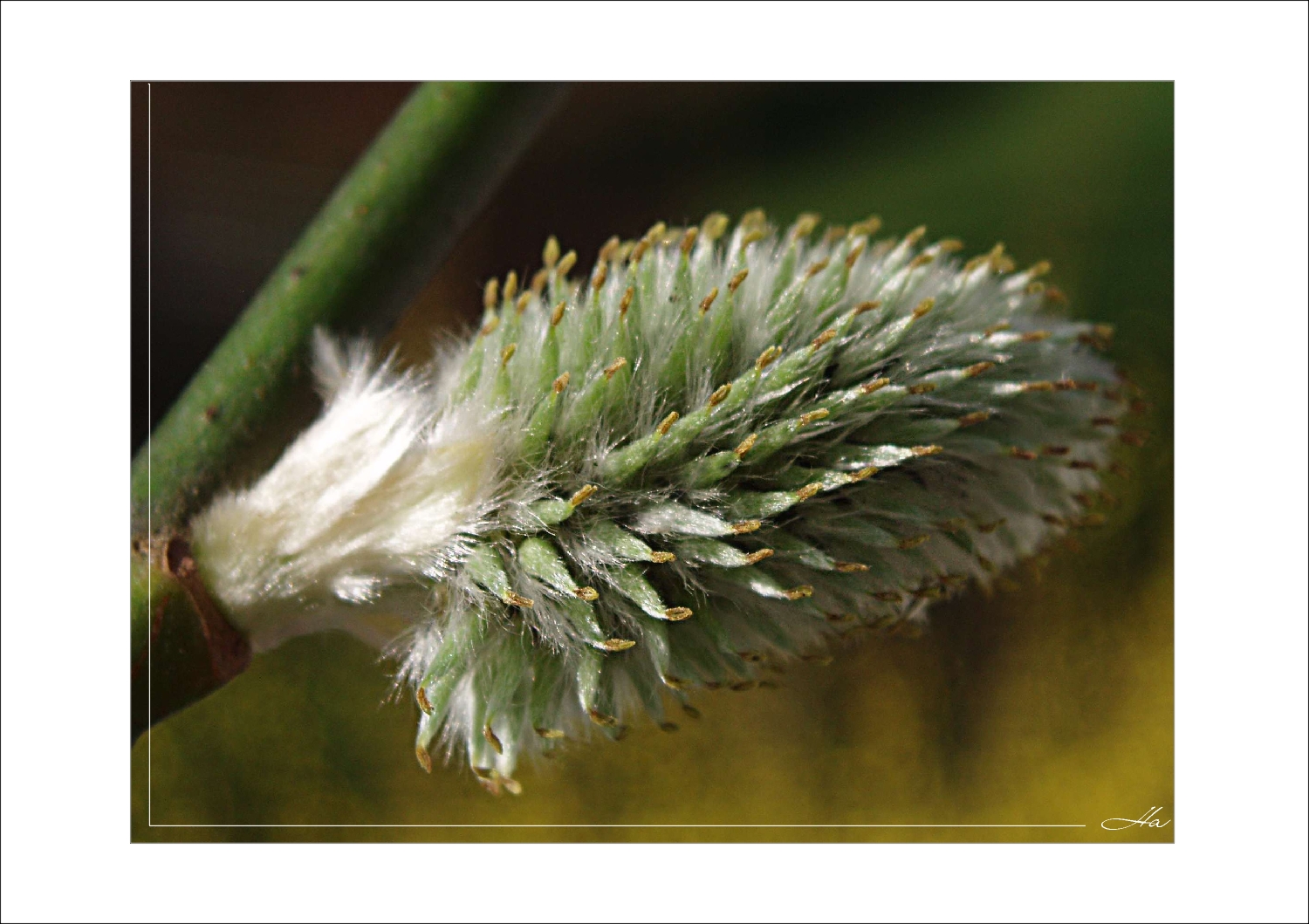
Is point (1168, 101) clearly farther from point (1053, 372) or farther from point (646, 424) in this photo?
point (646, 424)

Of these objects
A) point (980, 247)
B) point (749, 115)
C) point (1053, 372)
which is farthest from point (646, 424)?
point (980, 247)

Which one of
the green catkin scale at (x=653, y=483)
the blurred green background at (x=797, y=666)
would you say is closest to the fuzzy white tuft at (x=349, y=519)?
the green catkin scale at (x=653, y=483)
